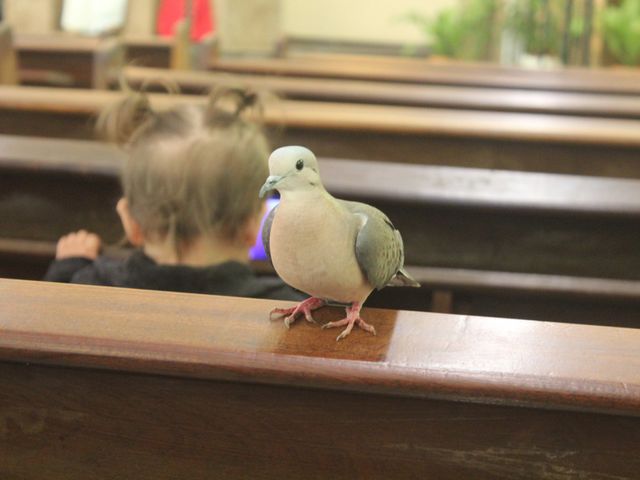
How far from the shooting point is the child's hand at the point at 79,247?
1.55 metres

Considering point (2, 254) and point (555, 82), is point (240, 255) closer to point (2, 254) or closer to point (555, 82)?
point (2, 254)

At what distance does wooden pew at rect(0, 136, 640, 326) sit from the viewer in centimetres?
160

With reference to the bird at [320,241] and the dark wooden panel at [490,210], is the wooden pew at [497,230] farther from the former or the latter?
the bird at [320,241]

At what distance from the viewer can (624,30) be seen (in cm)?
682

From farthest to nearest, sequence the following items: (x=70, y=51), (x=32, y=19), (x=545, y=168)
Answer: (x=32, y=19), (x=70, y=51), (x=545, y=168)

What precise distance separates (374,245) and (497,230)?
0.97m

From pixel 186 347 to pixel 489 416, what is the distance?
247mm

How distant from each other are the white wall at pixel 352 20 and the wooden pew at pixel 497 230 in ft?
27.4

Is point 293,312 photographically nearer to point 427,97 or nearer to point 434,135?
point 434,135

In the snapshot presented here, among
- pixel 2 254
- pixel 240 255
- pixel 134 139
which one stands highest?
pixel 134 139

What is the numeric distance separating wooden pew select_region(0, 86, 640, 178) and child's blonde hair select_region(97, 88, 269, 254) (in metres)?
0.77

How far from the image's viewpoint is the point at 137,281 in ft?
4.26

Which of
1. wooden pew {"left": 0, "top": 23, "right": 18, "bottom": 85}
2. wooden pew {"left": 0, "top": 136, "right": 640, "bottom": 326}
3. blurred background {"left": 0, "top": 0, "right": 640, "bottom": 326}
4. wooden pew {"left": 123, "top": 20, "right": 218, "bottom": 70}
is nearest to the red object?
wooden pew {"left": 123, "top": 20, "right": 218, "bottom": 70}

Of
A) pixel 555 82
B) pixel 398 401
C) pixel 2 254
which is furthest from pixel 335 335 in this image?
pixel 555 82
